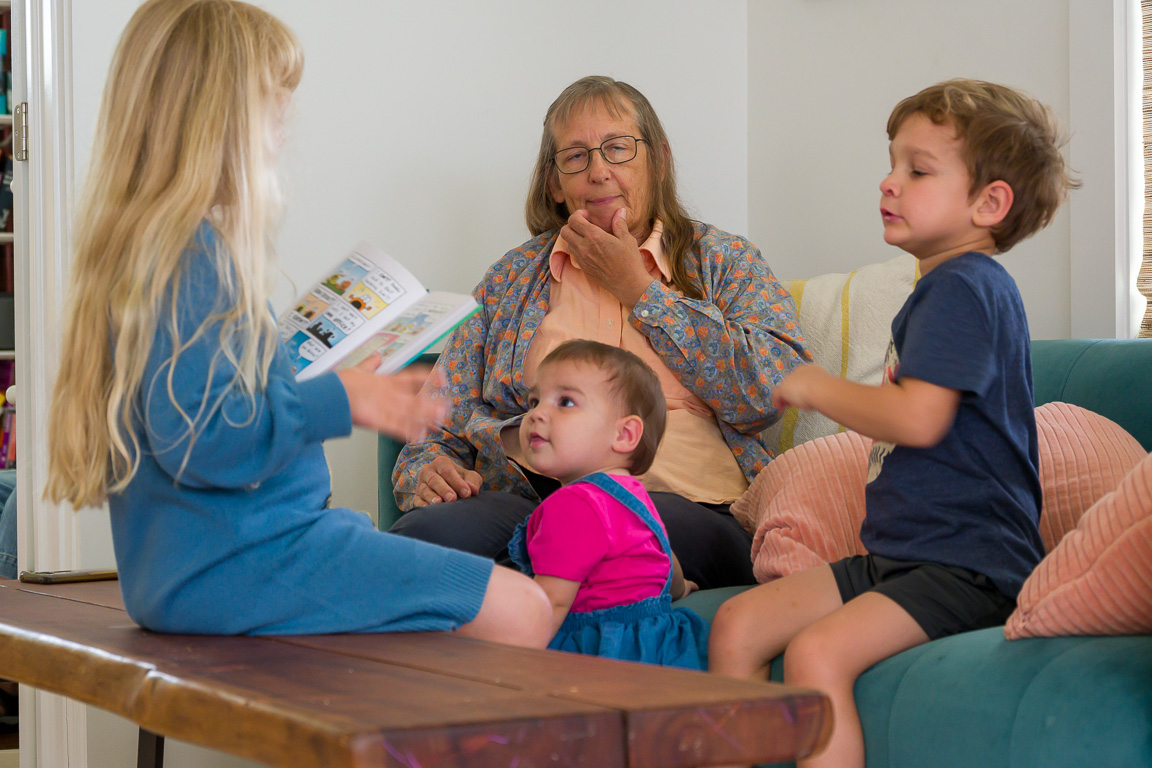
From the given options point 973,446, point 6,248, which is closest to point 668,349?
point 973,446

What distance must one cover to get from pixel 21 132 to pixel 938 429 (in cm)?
201

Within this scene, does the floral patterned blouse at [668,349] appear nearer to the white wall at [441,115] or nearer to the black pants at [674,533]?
the black pants at [674,533]

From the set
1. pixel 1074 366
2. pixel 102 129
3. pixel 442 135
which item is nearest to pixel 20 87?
pixel 442 135

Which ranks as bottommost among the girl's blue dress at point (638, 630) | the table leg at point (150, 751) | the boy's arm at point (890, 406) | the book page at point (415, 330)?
the table leg at point (150, 751)

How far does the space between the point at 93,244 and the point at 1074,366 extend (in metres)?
1.41

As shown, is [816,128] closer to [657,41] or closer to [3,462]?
[657,41]

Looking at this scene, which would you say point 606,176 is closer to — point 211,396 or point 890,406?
point 890,406

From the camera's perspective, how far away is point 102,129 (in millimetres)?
1179

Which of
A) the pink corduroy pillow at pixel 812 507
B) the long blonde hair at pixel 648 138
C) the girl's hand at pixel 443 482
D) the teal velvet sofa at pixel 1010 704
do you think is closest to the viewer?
the teal velvet sofa at pixel 1010 704

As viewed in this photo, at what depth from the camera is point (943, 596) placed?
1.27 metres

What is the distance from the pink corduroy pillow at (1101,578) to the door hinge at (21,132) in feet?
7.01

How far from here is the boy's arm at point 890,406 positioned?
4.09 feet

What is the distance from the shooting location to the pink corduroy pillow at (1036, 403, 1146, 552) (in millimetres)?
1475

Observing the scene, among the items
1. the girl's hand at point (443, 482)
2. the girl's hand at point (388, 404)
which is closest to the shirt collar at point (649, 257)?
the girl's hand at point (443, 482)
